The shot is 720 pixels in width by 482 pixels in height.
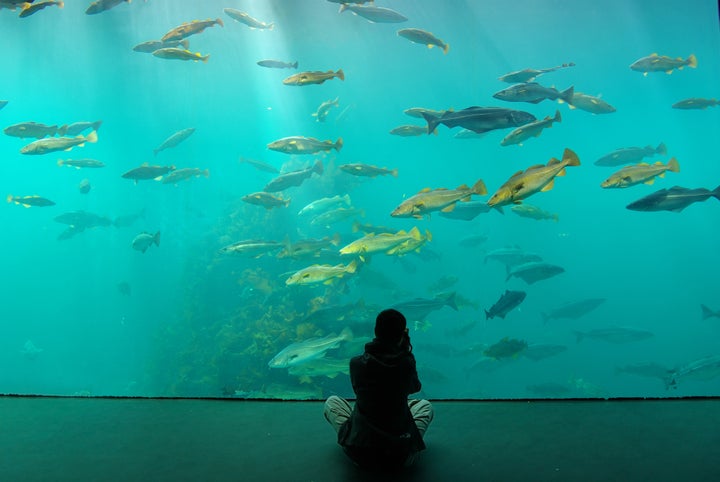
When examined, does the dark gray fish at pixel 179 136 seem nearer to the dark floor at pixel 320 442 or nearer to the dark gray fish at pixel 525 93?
the dark gray fish at pixel 525 93

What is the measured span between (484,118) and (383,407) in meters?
3.80

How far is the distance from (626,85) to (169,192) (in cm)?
3577

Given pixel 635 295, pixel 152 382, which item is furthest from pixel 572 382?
pixel 635 295

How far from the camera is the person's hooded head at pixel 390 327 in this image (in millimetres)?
2297

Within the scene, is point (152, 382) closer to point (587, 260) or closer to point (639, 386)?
point (639, 386)

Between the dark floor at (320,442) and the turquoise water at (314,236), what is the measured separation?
5605 millimetres

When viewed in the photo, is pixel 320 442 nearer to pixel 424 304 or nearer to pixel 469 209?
pixel 424 304

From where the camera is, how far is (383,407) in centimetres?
230

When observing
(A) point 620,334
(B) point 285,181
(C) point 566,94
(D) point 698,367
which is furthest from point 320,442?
(A) point 620,334

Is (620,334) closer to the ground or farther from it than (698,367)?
closer to the ground

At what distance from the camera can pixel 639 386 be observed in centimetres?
1973

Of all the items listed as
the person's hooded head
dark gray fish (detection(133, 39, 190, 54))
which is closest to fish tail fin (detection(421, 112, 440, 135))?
the person's hooded head

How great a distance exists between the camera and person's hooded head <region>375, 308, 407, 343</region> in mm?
2297

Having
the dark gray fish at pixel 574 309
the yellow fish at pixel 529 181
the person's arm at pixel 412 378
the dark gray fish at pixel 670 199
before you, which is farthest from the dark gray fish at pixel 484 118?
the dark gray fish at pixel 574 309
